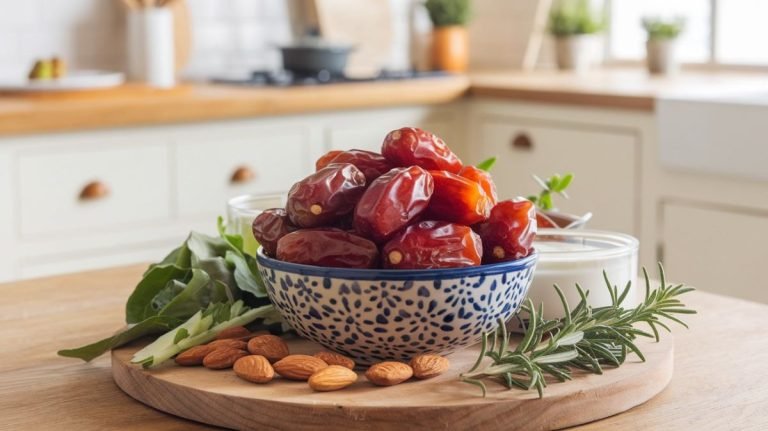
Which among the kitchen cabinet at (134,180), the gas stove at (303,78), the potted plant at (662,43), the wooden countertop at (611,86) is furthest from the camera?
the potted plant at (662,43)

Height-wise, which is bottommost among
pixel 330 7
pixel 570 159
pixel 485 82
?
pixel 570 159

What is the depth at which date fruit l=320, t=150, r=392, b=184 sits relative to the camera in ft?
3.04

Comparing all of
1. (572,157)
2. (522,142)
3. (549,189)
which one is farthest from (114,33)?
(549,189)

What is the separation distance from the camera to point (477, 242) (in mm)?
875

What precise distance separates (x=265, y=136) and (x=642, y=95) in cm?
98

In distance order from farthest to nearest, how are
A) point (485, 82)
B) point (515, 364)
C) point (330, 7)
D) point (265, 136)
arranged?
point (330, 7) < point (485, 82) < point (265, 136) < point (515, 364)

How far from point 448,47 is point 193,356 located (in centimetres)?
299

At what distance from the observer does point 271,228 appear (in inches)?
36.3

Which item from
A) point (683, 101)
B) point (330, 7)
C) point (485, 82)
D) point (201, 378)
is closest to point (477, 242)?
point (201, 378)

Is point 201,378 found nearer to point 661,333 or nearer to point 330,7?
point 661,333

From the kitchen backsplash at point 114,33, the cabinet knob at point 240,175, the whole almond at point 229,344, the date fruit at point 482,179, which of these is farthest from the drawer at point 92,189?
the date fruit at point 482,179

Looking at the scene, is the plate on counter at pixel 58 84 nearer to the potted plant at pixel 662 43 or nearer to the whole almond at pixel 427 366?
the potted plant at pixel 662 43

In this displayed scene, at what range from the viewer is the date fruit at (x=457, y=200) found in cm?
87

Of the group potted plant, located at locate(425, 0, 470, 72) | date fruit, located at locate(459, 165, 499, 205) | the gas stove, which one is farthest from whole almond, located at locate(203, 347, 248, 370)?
potted plant, located at locate(425, 0, 470, 72)
